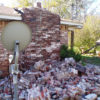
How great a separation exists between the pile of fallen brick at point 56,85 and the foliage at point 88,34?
10318 mm

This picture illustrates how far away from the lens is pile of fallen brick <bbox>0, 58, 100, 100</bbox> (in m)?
3.95

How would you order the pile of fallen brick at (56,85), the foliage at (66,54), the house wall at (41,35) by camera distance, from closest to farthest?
the pile of fallen brick at (56,85) < the house wall at (41,35) < the foliage at (66,54)

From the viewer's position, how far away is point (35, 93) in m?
3.72

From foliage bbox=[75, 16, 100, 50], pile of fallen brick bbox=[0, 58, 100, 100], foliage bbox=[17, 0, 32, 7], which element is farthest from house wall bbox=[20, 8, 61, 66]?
foliage bbox=[17, 0, 32, 7]

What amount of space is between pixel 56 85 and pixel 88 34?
12082 mm

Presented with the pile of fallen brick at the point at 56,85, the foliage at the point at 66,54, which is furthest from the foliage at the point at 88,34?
Answer: the pile of fallen brick at the point at 56,85

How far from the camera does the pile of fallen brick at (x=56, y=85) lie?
395 centimetres

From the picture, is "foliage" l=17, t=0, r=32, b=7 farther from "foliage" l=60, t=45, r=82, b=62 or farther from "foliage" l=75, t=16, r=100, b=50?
"foliage" l=60, t=45, r=82, b=62

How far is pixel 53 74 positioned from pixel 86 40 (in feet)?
37.8

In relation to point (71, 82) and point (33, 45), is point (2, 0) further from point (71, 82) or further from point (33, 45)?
point (71, 82)

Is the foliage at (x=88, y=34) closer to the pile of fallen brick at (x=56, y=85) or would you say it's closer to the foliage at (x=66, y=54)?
the foliage at (x=66, y=54)

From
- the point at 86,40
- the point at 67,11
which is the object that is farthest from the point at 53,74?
the point at 67,11

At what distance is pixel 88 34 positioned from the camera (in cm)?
1547

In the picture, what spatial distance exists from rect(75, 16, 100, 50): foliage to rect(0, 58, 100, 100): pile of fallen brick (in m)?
10.3
